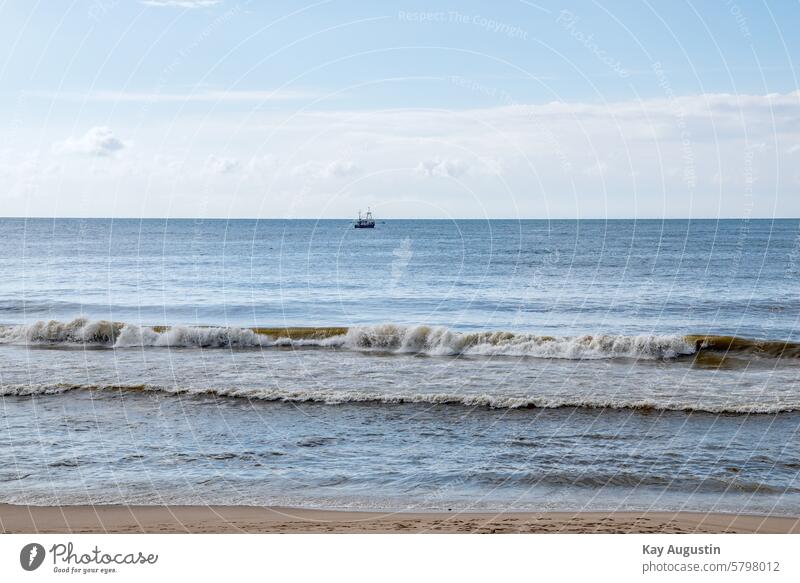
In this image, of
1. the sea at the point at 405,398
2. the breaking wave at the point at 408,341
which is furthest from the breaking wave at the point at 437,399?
the breaking wave at the point at 408,341

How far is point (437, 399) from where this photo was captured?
17172 millimetres

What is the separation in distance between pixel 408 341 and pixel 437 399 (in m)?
8.74

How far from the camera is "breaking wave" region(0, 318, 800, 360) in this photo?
2470cm

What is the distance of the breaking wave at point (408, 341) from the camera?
2470 centimetres

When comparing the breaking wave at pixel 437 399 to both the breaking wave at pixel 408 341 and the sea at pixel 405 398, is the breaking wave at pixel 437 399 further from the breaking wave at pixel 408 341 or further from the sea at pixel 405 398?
the breaking wave at pixel 408 341

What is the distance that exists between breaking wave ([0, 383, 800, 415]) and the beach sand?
20.2 ft
